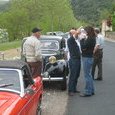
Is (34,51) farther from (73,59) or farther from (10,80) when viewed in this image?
(10,80)

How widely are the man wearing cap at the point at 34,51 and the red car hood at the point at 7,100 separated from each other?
491 cm

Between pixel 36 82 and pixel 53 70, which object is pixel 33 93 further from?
pixel 53 70

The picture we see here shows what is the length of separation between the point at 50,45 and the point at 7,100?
871cm

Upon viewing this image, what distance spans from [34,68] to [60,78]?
1.86 metres

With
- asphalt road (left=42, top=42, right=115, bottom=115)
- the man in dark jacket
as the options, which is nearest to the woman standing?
the man in dark jacket

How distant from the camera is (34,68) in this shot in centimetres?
1223

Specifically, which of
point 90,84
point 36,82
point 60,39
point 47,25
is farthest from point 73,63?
point 47,25

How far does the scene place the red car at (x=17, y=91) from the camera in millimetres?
6677

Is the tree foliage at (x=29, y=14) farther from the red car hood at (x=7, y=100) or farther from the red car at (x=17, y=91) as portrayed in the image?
the red car hood at (x=7, y=100)

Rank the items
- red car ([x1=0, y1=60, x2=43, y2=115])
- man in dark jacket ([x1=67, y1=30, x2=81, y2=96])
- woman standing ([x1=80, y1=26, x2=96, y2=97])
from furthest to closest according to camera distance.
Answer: man in dark jacket ([x1=67, y1=30, x2=81, y2=96]) → woman standing ([x1=80, y1=26, x2=96, y2=97]) → red car ([x1=0, y1=60, x2=43, y2=115])

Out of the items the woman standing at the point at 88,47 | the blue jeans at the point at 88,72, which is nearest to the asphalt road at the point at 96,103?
the blue jeans at the point at 88,72

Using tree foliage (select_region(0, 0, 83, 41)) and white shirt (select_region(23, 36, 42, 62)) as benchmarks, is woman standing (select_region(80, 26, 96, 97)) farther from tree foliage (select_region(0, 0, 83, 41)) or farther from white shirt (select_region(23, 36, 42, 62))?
tree foliage (select_region(0, 0, 83, 41))

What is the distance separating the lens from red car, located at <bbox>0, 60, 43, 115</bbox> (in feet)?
21.9

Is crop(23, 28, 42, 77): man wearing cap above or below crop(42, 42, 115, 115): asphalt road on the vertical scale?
above
